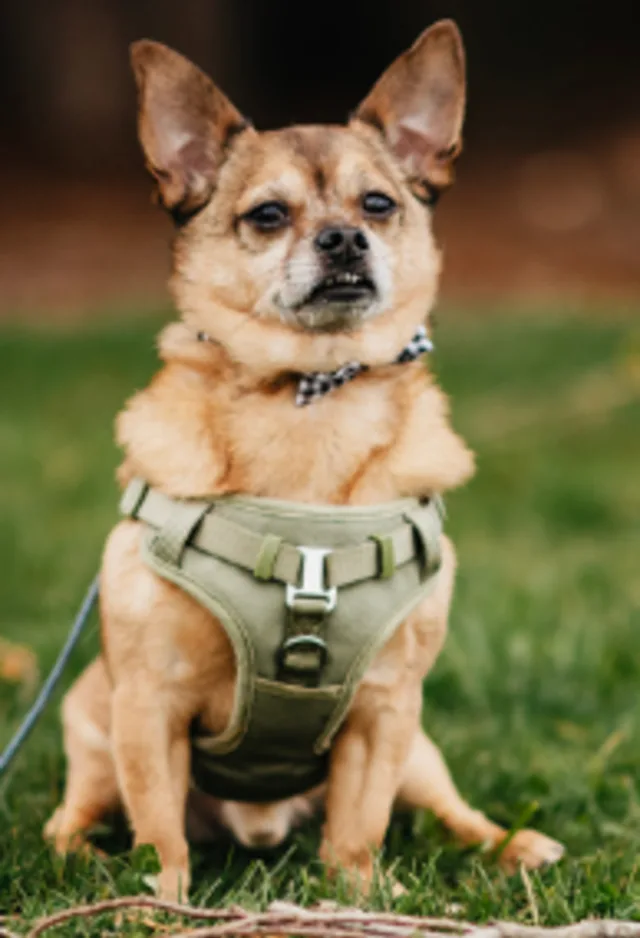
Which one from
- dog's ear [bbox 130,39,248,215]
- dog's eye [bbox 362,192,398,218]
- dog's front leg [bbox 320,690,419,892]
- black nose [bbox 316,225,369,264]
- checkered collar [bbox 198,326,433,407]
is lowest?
dog's front leg [bbox 320,690,419,892]

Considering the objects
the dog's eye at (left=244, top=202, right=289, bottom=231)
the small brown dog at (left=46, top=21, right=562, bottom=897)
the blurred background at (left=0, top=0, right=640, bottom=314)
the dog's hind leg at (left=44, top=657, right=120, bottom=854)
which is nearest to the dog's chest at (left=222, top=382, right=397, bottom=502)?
the small brown dog at (left=46, top=21, right=562, bottom=897)

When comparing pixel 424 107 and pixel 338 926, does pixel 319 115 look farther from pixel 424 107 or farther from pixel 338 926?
pixel 338 926

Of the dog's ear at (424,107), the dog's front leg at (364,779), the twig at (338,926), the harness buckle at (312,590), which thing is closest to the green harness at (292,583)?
the harness buckle at (312,590)

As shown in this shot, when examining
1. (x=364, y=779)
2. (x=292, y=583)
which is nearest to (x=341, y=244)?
(x=292, y=583)

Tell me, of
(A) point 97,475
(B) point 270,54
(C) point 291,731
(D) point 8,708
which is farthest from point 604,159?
(C) point 291,731

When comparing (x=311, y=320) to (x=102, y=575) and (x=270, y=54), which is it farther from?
(x=270, y=54)

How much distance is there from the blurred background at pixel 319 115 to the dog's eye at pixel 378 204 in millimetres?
9371

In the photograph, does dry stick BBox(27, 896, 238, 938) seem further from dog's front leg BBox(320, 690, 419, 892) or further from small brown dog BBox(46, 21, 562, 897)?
dog's front leg BBox(320, 690, 419, 892)

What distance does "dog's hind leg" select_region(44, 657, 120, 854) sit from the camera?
291 centimetres

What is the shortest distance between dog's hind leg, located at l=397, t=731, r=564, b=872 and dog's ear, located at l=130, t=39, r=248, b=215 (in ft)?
4.26

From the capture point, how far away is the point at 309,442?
2.64 m

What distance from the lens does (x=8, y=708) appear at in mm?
3906

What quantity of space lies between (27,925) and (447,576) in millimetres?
1056

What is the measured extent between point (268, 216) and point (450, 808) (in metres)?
1.36
